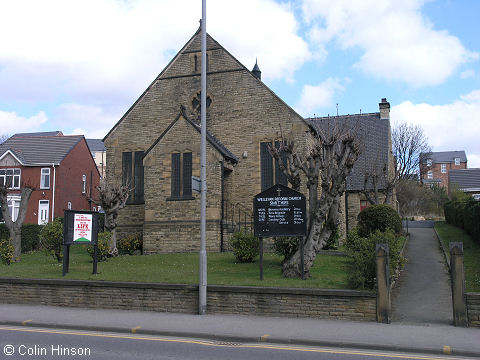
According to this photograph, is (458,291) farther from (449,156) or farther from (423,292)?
(449,156)

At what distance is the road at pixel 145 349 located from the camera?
27.7 feet

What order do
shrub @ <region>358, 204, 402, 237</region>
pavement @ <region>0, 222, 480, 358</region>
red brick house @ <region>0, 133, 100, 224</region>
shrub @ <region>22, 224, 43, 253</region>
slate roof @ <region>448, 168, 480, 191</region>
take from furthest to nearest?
slate roof @ <region>448, 168, 480, 191</region>
red brick house @ <region>0, 133, 100, 224</region>
shrub @ <region>22, 224, 43, 253</region>
shrub @ <region>358, 204, 402, 237</region>
pavement @ <region>0, 222, 480, 358</region>

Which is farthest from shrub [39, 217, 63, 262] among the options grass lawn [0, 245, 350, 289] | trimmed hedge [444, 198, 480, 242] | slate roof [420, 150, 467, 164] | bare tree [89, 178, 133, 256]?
slate roof [420, 150, 467, 164]

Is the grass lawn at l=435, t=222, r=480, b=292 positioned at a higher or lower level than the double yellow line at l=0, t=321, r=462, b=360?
higher

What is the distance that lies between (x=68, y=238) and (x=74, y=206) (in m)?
31.1

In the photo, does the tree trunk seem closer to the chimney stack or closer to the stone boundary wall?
the stone boundary wall

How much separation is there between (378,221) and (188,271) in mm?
10080

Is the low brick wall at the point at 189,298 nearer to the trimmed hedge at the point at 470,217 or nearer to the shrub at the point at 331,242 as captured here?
the shrub at the point at 331,242

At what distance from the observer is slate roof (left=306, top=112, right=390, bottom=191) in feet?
99.6

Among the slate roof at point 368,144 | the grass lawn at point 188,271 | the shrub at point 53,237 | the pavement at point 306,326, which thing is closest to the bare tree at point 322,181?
the grass lawn at point 188,271

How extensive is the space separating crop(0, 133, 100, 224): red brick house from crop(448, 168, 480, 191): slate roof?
146ft

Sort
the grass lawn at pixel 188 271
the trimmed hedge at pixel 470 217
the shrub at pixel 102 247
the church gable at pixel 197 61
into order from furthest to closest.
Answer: the church gable at pixel 197 61 < the trimmed hedge at pixel 470 217 < the shrub at pixel 102 247 < the grass lawn at pixel 188 271

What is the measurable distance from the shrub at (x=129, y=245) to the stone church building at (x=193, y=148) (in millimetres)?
1259

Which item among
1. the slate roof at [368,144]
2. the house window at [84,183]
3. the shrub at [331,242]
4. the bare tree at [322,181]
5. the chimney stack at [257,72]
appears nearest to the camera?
the bare tree at [322,181]
